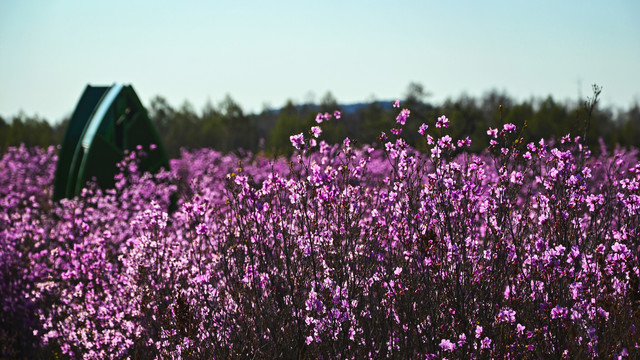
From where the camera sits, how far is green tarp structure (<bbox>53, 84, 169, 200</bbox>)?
13.0 meters

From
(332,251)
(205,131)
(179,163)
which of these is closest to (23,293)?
(332,251)

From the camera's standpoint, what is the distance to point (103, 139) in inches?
530

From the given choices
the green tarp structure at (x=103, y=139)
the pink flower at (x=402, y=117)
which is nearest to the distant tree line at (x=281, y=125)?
the green tarp structure at (x=103, y=139)

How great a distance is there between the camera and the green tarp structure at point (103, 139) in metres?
13.0

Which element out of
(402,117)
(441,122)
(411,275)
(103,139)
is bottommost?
(411,275)

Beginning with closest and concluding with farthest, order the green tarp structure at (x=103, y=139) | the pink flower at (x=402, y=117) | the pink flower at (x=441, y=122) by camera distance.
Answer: the pink flower at (x=441, y=122) < the pink flower at (x=402, y=117) < the green tarp structure at (x=103, y=139)

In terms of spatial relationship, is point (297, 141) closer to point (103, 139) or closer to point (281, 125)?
point (103, 139)

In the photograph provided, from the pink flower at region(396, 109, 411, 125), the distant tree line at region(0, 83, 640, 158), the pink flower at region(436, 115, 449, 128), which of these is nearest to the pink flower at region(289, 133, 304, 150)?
the pink flower at region(396, 109, 411, 125)

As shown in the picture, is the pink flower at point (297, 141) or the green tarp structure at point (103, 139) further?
the green tarp structure at point (103, 139)

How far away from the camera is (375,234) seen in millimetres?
4785

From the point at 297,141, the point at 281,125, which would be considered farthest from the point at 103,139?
the point at 281,125

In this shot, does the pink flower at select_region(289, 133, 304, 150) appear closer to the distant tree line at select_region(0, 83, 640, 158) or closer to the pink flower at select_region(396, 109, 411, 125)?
the pink flower at select_region(396, 109, 411, 125)

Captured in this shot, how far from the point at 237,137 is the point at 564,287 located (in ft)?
140

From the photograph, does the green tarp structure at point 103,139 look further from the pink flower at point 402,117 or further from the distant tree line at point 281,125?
the distant tree line at point 281,125
